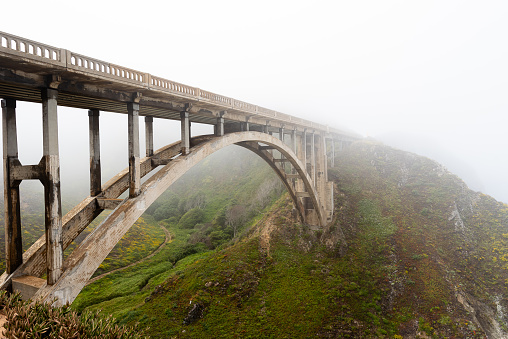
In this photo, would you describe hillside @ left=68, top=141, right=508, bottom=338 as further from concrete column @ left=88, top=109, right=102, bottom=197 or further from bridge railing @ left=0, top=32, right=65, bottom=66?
bridge railing @ left=0, top=32, right=65, bottom=66

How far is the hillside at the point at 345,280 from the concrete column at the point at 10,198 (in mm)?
10369

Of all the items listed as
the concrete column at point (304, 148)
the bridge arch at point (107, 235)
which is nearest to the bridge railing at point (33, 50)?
the bridge arch at point (107, 235)

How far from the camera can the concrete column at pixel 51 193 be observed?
671cm

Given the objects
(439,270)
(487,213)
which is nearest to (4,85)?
(439,270)

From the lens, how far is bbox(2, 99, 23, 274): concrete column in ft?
24.1

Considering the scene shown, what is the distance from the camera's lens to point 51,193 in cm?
672

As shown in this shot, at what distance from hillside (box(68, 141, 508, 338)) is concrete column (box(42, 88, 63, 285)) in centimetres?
1077

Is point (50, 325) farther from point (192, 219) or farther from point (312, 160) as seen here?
point (192, 219)

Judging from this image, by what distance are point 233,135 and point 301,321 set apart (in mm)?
12161

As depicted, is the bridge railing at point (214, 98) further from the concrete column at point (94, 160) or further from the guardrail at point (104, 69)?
the concrete column at point (94, 160)

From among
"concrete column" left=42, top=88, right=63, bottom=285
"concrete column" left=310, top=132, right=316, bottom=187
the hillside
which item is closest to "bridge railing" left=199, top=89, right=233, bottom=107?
"concrete column" left=42, top=88, right=63, bottom=285

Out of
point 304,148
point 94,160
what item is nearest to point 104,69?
point 94,160

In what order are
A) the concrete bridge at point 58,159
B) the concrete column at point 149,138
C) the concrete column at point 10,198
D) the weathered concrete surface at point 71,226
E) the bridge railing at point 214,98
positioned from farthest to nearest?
1. the bridge railing at point 214,98
2. the concrete column at point 149,138
3. the weathered concrete surface at point 71,226
4. the concrete column at point 10,198
5. the concrete bridge at point 58,159

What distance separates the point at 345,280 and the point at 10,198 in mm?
20591
